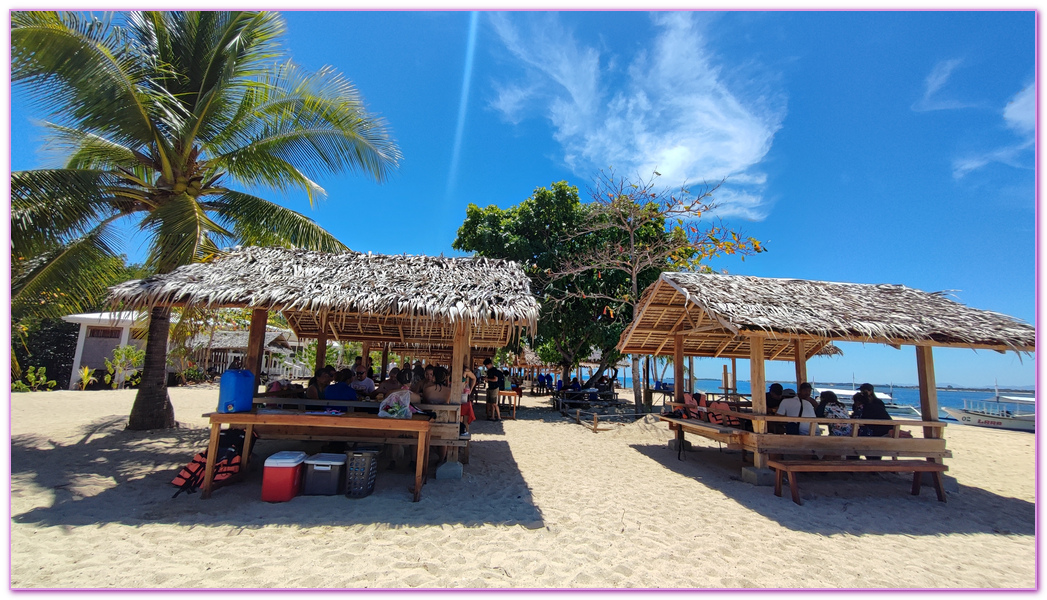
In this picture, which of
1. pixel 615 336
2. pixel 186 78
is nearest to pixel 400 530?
pixel 186 78

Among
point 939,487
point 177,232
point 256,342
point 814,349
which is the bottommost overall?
point 939,487

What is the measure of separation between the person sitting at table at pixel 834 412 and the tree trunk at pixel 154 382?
12.0 m

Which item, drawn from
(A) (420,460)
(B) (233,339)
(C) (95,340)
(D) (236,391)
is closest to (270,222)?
(D) (236,391)

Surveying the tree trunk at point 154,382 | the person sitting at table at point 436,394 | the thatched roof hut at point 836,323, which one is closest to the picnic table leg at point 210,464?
the person sitting at table at point 436,394

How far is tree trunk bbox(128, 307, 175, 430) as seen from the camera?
911 cm

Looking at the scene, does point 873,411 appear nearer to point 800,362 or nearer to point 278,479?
point 800,362

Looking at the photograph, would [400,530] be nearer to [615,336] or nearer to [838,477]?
[838,477]

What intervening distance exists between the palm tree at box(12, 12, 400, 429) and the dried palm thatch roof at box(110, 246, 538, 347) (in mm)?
1361

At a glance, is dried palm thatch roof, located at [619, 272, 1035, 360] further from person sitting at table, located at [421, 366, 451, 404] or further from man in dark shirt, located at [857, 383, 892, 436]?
person sitting at table, located at [421, 366, 451, 404]

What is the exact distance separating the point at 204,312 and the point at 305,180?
11.2ft

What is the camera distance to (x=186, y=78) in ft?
28.6

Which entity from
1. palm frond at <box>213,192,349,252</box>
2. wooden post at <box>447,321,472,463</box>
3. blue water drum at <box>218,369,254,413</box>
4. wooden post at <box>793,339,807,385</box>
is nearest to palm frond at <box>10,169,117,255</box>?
palm frond at <box>213,192,349,252</box>

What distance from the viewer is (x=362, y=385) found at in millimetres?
8625

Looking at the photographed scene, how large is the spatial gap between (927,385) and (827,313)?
2288 millimetres
